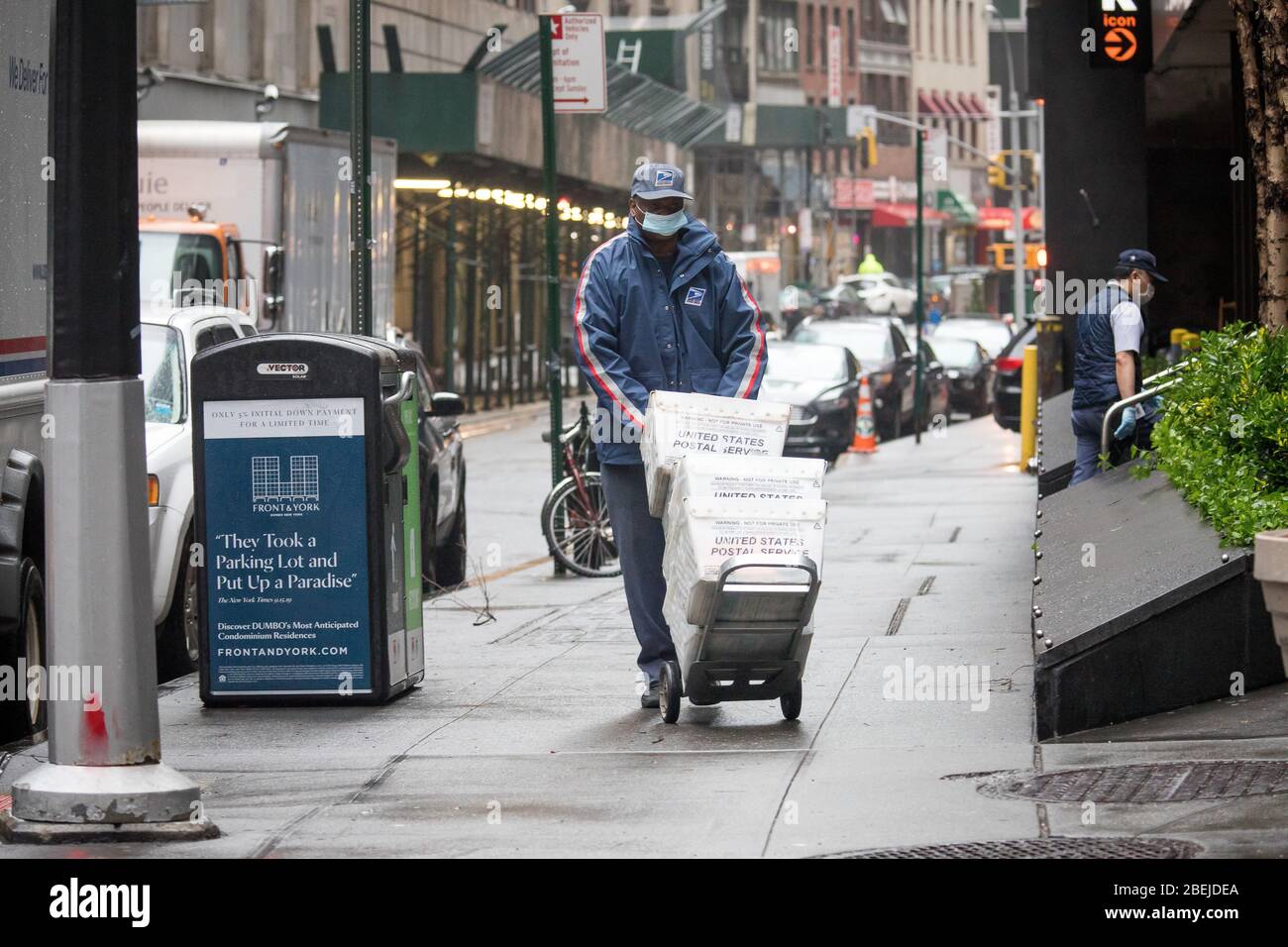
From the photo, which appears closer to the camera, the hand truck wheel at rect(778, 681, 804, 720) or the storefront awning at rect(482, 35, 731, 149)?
the hand truck wheel at rect(778, 681, 804, 720)

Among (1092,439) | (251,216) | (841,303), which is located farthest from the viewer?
(841,303)

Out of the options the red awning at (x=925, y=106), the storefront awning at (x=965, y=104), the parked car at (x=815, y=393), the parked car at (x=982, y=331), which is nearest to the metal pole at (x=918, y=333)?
the parked car at (x=815, y=393)

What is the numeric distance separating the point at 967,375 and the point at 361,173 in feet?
89.1

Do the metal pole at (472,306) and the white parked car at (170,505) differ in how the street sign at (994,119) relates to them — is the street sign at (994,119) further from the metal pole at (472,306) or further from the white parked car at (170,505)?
the white parked car at (170,505)

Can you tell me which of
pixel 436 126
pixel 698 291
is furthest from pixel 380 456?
pixel 436 126

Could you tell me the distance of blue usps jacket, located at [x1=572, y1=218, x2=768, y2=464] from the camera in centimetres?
888

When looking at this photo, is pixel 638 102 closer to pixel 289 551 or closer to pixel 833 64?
pixel 289 551

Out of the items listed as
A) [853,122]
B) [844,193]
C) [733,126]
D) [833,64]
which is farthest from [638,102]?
[833,64]

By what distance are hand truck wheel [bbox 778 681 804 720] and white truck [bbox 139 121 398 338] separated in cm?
1092

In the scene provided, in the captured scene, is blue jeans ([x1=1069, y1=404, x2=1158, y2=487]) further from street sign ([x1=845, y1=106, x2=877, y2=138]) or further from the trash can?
street sign ([x1=845, y1=106, x2=877, y2=138])

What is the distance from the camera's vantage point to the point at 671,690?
28.1 feet

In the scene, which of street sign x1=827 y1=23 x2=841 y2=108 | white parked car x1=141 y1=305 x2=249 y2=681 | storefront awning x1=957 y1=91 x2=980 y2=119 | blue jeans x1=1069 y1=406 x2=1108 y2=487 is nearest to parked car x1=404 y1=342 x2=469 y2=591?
white parked car x1=141 y1=305 x2=249 y2=681

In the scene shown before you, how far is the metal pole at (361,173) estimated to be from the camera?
1288 centimetres

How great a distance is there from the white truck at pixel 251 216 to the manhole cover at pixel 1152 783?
40.9 ft
